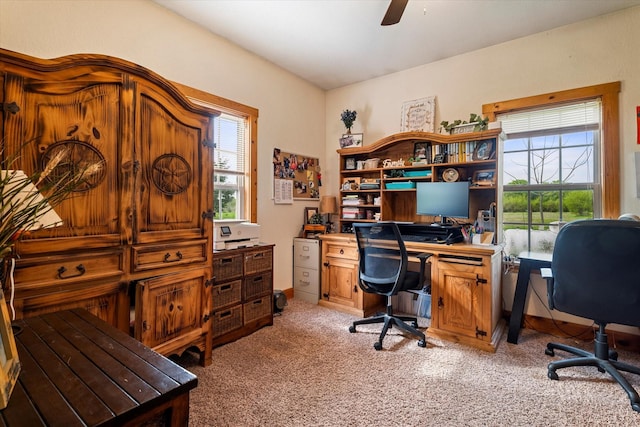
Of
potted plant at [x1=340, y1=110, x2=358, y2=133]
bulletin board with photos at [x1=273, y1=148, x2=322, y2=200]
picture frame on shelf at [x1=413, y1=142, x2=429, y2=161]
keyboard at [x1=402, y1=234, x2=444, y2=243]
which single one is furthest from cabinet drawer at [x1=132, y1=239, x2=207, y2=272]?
potted plant at [x1=340, y1=110, x2=358, y2=133]

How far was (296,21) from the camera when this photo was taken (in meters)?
2.75

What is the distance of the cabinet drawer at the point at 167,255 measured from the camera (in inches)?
72.4

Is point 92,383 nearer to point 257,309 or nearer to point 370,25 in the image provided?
point 257,309

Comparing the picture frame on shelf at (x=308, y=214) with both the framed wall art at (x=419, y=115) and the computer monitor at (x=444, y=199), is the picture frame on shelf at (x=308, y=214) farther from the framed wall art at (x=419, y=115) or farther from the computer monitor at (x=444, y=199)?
the framed wall art at (x=419, y=115)

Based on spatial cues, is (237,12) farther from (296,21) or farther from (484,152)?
(484,152)

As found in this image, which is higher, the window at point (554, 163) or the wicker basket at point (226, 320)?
the window at point (554, 163)

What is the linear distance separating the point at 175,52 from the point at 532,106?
3327 mm

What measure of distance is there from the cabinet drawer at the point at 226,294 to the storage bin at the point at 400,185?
195 cm

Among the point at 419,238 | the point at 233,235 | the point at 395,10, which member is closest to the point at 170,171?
the point at 233,235

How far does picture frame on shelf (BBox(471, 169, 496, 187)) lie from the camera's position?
2928 mm

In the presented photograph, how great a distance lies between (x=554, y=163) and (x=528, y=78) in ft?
2.82

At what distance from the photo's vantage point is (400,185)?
136 inches

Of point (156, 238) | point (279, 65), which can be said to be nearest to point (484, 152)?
point (279, 65)

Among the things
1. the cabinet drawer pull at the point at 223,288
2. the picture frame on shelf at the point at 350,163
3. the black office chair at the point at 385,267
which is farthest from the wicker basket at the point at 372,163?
the cabinet drawer pull at the point at 223,288
